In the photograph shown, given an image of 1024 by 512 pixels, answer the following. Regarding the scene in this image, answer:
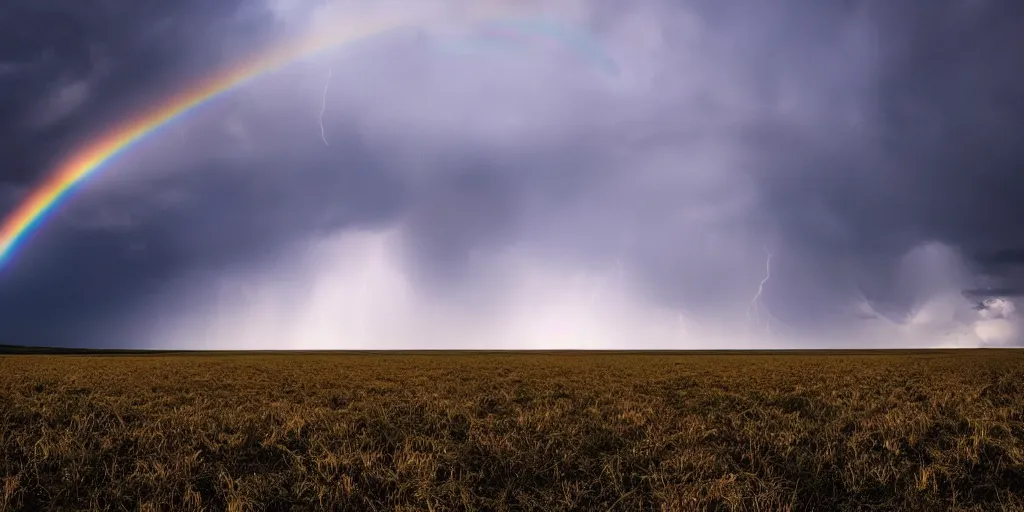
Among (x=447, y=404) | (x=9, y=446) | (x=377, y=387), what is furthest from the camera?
(x=377, y=387)

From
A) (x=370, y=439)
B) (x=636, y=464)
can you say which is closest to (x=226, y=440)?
(x=370, y=439)

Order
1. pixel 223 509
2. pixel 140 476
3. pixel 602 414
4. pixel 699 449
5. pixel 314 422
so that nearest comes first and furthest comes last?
pixel 223 509 → pixel 140 476 → pixel 699 449 → pixel 314 422 → pixel 602 414

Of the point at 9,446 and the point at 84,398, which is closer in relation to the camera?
the point at 9,446

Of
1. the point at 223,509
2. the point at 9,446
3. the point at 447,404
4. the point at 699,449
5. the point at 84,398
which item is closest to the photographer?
the point at 223,509

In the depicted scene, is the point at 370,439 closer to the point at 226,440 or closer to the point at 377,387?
the point at 226,440

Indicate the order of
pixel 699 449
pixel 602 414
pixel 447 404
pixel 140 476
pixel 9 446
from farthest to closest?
pixel 447 404 → pixel 602 414 → pixel 9 446 → pixel 699 449 → pixel 140 476

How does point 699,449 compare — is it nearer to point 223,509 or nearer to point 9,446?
point 223,509

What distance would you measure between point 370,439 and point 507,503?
3.42 m

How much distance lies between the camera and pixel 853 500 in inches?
286

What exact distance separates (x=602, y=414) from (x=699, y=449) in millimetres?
3685

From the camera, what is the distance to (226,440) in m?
9.71

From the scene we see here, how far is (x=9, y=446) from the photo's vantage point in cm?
948

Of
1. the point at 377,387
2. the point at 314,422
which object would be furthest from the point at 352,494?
the point at 377,387

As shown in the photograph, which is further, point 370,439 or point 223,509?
point 370,439
